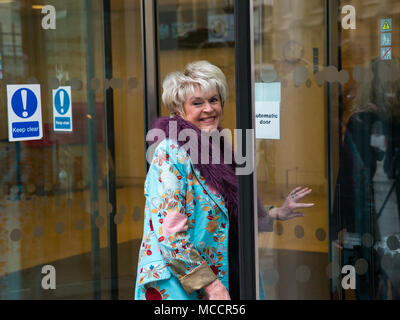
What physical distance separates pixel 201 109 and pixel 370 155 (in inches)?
42.1

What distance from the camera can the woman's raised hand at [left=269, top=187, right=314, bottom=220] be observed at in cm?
358

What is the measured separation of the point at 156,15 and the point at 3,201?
1656mm

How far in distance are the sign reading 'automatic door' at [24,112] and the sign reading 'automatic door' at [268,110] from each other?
1.78m

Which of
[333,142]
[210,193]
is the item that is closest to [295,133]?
[333,142]

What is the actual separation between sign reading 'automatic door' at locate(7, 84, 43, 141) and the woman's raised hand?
1.90m

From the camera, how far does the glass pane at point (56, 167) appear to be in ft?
15.5

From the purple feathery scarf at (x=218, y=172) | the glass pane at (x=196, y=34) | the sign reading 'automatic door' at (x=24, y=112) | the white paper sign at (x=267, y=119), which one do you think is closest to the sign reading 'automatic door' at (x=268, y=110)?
the white paper sign at (x=267, y=119)

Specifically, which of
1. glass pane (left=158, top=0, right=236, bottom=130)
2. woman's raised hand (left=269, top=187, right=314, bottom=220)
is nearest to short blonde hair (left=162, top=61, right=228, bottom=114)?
woman's raised hand (left=269, top=187, right=314, bottom=220)

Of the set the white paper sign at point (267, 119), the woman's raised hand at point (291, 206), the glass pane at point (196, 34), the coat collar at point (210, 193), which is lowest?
the woman's raised hand at point (291, 206)

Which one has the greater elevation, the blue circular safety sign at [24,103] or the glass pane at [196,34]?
the glass pane at [196,34]

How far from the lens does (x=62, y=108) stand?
4.79 meters

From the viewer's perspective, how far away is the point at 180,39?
4750 mm

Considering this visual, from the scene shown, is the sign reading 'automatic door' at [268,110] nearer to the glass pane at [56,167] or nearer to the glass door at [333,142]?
the glass door at [333,142]
